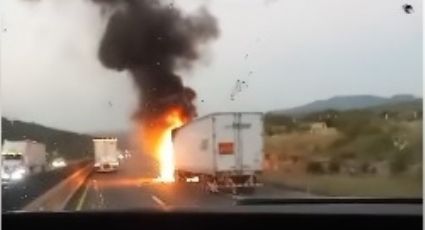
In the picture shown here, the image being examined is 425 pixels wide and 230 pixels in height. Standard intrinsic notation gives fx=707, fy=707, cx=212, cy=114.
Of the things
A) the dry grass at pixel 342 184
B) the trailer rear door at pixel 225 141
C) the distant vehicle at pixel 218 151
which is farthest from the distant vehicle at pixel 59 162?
the dry grass at pixel 342 184

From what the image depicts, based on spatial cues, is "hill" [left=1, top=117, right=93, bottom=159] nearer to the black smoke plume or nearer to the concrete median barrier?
the concrete median barrier

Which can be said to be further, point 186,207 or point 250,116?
point 250,116

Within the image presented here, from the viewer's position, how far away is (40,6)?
→ 242 centimetres

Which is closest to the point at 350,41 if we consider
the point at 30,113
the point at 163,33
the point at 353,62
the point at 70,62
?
the point at 353,62

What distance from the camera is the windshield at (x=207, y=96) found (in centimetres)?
238

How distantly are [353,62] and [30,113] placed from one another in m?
1.16

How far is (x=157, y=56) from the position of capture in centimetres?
259

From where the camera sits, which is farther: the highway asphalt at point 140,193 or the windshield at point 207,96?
the windshield at point 207,96

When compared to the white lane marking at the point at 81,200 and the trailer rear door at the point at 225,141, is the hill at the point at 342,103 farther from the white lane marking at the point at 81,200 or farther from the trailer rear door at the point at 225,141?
the white lane marking at the point at 81,200

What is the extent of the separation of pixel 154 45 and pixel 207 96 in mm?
269

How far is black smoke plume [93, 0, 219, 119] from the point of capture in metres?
2.49

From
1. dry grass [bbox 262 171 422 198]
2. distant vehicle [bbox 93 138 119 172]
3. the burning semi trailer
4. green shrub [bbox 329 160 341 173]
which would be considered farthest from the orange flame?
green shrub [bbox 329 160 341 173]

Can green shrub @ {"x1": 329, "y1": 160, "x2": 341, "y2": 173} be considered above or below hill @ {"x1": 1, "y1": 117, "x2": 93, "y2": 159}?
below
